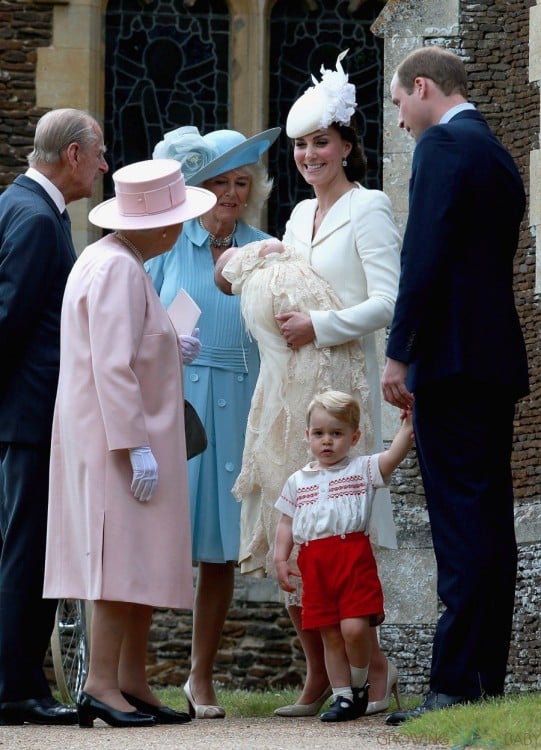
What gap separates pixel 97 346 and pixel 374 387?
50.1 inches

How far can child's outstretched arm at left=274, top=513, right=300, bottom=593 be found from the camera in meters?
5.97

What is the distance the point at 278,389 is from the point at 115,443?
1.01 metres

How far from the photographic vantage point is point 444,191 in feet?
17.8

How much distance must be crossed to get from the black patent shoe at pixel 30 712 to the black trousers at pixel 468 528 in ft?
4.10

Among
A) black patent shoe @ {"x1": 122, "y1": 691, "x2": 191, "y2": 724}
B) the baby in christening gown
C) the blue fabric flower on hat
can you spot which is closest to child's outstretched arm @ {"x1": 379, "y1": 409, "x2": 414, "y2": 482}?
the baby in christening gown

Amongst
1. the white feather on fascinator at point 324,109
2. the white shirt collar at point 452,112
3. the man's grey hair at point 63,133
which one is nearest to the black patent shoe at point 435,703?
the white shirt collar at point 452,112

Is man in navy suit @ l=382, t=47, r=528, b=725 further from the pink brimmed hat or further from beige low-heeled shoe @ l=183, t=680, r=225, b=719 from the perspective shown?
beige low-heeled shoe @ l=183, t=680, r=225, b=719

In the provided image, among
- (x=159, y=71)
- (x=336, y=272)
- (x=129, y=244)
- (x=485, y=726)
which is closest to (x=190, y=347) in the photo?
(x=129, y=244)

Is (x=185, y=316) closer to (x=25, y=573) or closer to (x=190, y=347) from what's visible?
(x=190, y=347)

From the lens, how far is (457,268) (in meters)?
5.50

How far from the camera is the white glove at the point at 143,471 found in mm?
5441

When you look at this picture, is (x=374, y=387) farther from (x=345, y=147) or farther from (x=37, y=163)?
(x=37, y=163)

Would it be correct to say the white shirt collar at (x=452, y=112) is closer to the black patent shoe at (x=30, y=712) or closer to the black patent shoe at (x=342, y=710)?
the black patent shoe at (x=342, y=710)

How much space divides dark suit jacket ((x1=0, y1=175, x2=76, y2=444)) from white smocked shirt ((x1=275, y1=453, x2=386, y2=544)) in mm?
873
